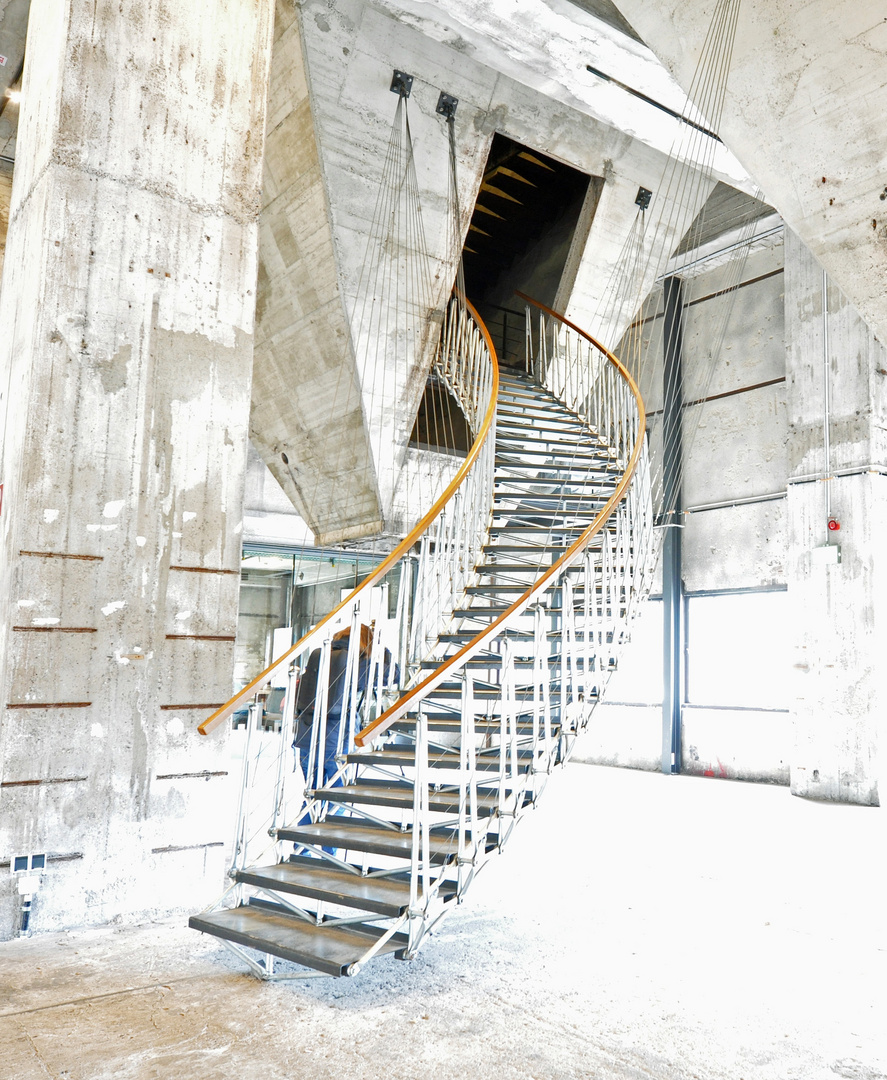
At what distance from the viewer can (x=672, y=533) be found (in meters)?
12.0

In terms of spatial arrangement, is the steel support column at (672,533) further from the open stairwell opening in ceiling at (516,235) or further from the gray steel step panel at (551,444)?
the gray steel step panel at (551,444)

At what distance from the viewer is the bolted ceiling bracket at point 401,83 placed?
7.66 m

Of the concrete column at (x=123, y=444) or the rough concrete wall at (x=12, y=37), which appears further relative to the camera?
the rough concrete wall at (x=12, y=37)

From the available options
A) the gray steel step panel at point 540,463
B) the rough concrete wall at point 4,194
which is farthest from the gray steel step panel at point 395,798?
the rough concrete wall at point 4,194

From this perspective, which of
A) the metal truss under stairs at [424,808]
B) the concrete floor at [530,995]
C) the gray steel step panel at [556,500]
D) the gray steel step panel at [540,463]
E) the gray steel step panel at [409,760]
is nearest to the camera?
the concrete floor at [530,995]

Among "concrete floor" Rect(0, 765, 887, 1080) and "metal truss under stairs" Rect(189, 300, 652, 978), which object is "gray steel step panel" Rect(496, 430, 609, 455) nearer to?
"metal truss under stairs" Rect(189, 300, 652, 978)

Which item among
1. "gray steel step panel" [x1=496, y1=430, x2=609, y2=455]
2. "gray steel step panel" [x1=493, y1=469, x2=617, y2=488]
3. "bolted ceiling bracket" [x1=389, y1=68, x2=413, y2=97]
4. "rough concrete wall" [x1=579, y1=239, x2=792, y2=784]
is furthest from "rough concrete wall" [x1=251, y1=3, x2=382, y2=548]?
"rough concrete wall" [x1=579, y1=239, x2=792, y2=784]

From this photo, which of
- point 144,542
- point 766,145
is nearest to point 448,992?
point 144,542

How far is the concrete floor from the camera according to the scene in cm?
283

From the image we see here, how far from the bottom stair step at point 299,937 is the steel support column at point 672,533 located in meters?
8.35

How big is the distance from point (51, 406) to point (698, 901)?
4441mm

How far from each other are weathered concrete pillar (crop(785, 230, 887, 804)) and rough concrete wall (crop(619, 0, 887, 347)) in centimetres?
546

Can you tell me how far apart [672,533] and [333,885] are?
29.7ft

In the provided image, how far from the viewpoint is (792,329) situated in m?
9.88
